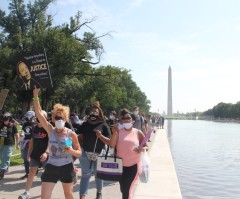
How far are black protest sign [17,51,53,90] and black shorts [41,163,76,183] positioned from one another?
151 cm

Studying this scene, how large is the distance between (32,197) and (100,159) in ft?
6.76

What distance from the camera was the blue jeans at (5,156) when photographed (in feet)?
30.2

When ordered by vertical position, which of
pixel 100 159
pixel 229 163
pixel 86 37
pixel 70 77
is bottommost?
pixel 229 163

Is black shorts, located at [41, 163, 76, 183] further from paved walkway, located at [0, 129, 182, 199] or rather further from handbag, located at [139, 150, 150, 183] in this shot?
paved walkway, located at [0, 129, 182, 199]

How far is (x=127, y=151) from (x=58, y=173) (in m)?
1.19

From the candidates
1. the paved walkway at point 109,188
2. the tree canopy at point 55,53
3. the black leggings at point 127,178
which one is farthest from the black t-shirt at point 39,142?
the tree canopy at point 55,53

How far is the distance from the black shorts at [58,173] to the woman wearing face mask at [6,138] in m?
4.40

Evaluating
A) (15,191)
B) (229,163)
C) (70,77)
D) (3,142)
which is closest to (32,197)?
(15,191)

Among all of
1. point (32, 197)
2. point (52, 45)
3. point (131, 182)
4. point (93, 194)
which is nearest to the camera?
point (131, 182)

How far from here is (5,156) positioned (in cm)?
938

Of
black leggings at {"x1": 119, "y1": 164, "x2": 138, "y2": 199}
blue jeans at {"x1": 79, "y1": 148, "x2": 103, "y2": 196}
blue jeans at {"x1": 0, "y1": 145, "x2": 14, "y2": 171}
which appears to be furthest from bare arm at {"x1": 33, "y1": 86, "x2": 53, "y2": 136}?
blue jeans at {"x1": 0, "y1": 145, "x2": 14, "y2": 171}

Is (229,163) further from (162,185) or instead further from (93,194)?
(93,194)

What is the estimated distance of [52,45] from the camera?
3900cm

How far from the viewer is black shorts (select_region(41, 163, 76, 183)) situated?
5.18m
